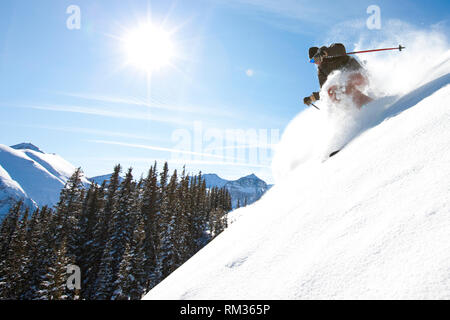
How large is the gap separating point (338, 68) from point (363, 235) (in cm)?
935

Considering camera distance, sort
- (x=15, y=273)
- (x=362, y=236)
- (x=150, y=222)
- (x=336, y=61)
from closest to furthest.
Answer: (x=362, y=236), (x=336, y=61), (x=15, y=273), (x=150, y=222)

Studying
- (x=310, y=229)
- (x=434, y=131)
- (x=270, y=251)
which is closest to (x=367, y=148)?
(x=434, y=131)

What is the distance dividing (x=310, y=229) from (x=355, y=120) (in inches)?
224

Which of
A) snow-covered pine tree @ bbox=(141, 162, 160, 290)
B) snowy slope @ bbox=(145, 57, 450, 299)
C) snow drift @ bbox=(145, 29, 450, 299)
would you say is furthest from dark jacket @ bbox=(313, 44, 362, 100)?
snow-covered pine tree @ bbox=(141, 162, 160, 290)

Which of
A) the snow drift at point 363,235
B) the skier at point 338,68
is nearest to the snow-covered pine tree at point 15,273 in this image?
the snow drift at point 363,235

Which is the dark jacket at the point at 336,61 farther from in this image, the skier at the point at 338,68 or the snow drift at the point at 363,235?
the snow drift at the point at 363,235

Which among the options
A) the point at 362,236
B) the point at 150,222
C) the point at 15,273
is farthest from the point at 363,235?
the point at 15,273

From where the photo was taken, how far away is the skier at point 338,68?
813cm

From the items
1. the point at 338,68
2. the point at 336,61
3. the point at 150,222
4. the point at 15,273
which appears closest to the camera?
the point at 338,68

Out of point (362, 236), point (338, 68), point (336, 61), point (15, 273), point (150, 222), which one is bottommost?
point (15, 273)

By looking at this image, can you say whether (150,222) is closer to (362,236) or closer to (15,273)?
(15,273)

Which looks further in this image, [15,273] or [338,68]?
[15,273]

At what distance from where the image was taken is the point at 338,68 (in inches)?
366
